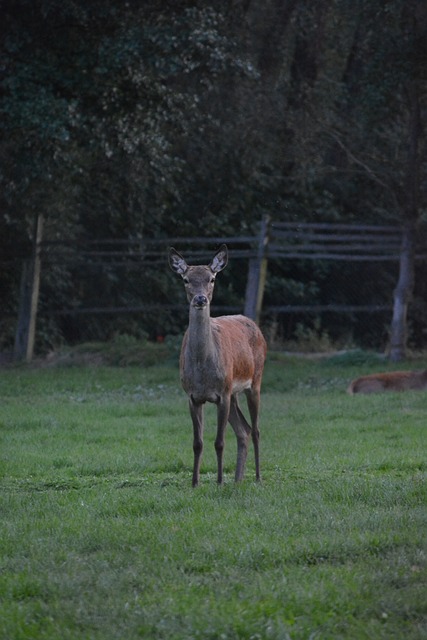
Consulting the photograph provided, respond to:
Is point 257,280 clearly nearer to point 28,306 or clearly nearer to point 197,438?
point 28,306

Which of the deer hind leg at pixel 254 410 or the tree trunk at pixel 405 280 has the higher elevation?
the tree trunk at pixel 405 280

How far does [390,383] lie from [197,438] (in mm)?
7318

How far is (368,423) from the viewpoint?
1276cm

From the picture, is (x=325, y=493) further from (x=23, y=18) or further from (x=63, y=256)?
(x=63, y=256)

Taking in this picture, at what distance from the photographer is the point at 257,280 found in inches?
798

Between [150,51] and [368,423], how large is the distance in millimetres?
7514

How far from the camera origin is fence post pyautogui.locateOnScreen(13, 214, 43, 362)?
69.1 ft

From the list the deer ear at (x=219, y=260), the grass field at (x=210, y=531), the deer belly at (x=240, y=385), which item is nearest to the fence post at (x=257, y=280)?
the grass field at (x=210, y=531)

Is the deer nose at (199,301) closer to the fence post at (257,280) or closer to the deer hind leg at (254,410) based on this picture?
the deer hind leg at (254,410)

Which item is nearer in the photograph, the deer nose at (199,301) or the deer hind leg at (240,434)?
→ the deer nose at (199,301)

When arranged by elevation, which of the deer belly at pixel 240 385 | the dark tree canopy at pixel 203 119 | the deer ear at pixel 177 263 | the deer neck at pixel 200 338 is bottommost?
the deer belly at pixel 240 385

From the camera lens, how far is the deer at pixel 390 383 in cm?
1587

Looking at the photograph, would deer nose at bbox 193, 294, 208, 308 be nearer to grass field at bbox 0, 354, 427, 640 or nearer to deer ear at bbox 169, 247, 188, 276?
deer ear at bbox 169, 247, 188, 276

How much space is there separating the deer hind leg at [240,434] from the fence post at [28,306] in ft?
37.2
